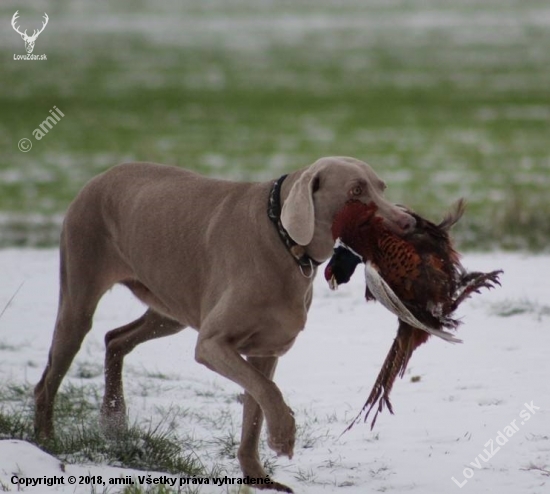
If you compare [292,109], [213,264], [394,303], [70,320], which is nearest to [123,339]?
[70,320]

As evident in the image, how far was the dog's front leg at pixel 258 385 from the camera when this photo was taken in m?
4.27

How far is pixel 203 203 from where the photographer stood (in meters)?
5.04

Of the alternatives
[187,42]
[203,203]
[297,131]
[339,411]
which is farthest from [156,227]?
[187,42]

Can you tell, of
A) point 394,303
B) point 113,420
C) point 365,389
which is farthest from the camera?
→ point 365,389

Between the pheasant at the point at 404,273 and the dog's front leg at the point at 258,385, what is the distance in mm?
279

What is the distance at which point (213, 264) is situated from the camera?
4789 mm

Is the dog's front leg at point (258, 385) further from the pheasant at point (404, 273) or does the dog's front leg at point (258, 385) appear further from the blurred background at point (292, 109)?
the blurred background at point (292, 109)

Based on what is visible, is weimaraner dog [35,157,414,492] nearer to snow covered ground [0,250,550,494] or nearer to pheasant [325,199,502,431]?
pheasant [325,199,502,431]

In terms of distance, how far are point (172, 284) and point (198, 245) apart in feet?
0.77

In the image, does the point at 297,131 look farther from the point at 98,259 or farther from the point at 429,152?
the point at 98,259

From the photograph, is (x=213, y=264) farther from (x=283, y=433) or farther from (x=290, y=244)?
(x=283, y=433)

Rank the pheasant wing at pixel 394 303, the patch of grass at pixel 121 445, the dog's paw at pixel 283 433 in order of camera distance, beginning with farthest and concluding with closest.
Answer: the patch of grass at pixel 121 445, the pheasant wing at pixel 394 303, the dog's paw at pixel 283 433

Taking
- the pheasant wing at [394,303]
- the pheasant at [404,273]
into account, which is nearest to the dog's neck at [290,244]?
the pheasant at [404,273]

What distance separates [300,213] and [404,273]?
0.49 m
